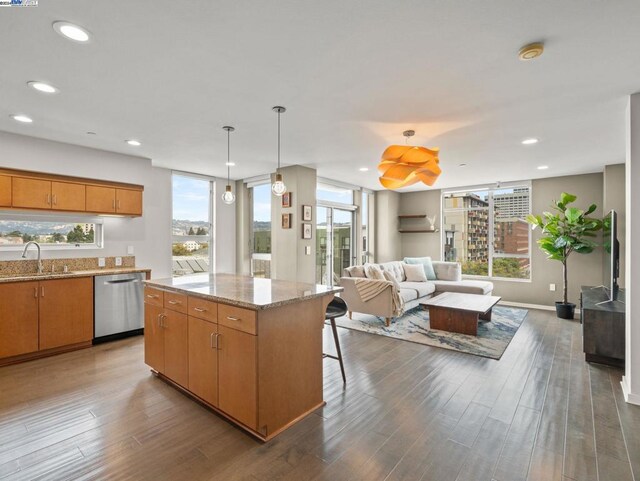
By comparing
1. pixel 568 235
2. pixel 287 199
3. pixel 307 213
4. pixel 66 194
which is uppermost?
pixel 287 199

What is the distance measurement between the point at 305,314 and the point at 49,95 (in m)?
2.84

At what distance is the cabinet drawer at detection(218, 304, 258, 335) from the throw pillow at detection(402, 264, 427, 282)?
4965 mm

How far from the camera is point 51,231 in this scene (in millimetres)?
4184

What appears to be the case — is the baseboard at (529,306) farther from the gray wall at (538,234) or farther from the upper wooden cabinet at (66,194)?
the upper wooden cabinet at (66,194)

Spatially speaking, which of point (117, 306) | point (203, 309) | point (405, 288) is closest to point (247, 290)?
point (203, 309)

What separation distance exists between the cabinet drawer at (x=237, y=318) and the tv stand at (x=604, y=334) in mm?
3555

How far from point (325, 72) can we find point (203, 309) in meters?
2.00

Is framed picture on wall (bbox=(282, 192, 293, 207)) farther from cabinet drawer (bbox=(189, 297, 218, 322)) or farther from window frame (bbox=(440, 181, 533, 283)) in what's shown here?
window frame (bbox=(440, 181, 533, 283))

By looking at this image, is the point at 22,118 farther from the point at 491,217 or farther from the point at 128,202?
the point at 491,217

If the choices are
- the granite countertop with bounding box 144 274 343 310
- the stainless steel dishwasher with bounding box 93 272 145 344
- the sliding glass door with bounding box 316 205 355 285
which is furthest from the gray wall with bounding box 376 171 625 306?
the stainless steel dishwasher with bounding box 93 272 145 344

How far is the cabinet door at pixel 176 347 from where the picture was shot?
2.68 m

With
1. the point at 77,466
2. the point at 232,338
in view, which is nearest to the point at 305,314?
the point at 232,338

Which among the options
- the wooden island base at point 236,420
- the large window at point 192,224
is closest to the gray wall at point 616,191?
the wooden island base at point 236,420

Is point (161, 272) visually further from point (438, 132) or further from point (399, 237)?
point (399, 237)
